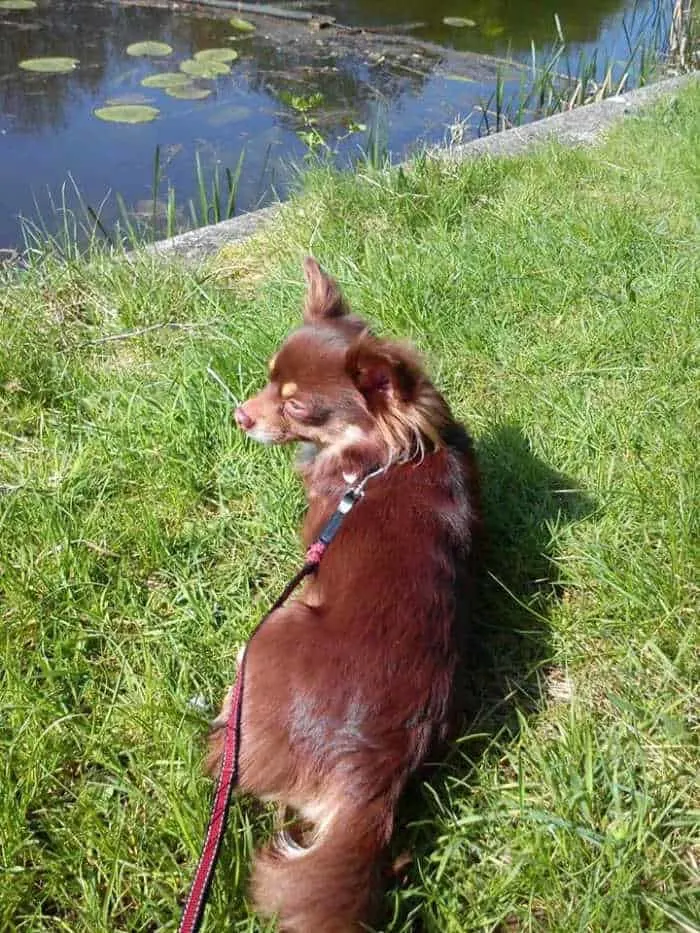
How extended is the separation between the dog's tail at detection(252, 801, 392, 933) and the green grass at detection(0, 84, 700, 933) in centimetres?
8

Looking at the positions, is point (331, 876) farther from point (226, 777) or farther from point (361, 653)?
point (361, 653)

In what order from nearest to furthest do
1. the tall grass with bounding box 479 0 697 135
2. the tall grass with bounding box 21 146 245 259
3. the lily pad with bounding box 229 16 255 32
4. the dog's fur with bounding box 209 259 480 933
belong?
the dog's fur with bounding box 209 259 480 933, the tall grass with bounding box 21 146 245 259, the tall grass with bounding box 479 0 697 135, the lily pad with bounding box 229 16 255 32

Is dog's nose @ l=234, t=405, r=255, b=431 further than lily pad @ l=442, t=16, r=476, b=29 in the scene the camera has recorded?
No

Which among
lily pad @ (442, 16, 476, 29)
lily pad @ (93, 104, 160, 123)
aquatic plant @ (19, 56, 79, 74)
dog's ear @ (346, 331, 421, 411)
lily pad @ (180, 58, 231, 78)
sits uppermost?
lily pad @ (442, 16, 476, 29)

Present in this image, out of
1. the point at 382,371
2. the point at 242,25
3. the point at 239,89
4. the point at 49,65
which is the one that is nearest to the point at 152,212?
the point at 382,371

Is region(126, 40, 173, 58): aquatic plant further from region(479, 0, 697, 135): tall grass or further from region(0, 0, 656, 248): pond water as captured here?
region(479, 0, 697, 135): tall grass

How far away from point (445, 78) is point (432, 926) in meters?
9.50

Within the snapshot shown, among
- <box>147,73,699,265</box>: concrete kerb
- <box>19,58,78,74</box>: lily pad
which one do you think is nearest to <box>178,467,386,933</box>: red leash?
<box>147,73,699,265</box>: concrete kerb

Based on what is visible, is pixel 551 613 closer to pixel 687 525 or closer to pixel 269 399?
pixel 687 525

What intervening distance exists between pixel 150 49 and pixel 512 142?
6166mm

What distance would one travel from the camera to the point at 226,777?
57.3 inches

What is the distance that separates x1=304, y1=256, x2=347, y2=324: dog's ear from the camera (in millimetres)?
2314

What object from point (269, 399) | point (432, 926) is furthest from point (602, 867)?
point (269, 399)

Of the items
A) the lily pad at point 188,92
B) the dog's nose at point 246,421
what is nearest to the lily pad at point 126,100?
the lily pad at point 188,92
